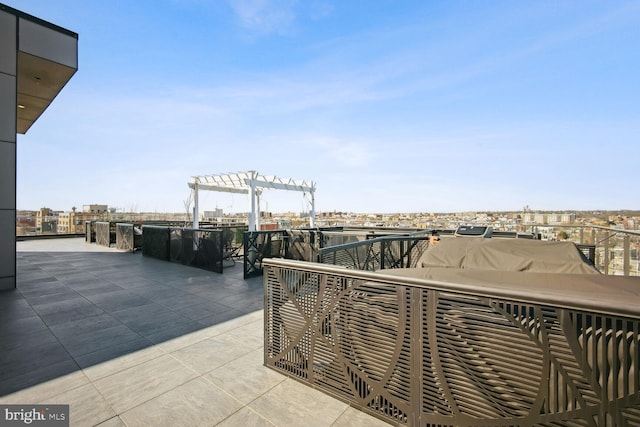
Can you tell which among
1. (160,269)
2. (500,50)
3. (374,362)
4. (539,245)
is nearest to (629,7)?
(500,50)

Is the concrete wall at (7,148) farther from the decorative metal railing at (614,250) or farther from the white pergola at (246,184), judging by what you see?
the decorative metal railing at (614,250)

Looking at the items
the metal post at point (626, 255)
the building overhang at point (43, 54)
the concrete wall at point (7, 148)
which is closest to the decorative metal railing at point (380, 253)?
the metal post at point (626, 255)

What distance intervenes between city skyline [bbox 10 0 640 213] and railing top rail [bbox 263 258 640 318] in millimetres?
6686

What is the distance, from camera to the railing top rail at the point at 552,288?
1247mm

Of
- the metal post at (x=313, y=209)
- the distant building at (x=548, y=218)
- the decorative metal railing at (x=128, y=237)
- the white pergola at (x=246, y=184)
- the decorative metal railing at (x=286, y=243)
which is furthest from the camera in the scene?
the metal post at (x=313, y=209)

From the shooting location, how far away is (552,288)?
5.81ft

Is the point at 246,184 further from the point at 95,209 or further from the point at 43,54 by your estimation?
the point at 95,209

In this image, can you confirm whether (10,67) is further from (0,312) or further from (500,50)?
(500,50)

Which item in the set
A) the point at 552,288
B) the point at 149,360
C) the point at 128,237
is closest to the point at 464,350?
the point at 552,288

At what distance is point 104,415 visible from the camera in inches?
78.8

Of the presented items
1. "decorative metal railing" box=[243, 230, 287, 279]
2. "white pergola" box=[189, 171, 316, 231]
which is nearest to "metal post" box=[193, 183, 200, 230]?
"white pergola" box=[189, 171, 316, 231]

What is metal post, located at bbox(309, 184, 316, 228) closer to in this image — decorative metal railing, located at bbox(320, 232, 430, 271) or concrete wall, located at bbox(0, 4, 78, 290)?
decorative metal railing, located at bbox(320, 232, 430, 271)

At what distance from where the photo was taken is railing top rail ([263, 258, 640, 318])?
125 cm

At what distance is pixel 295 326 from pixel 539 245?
3.01 metres
